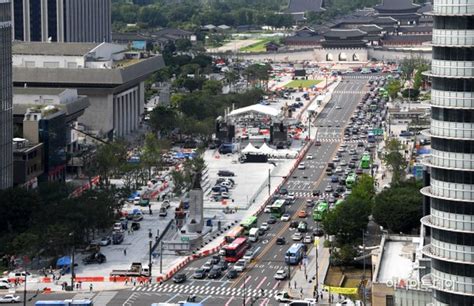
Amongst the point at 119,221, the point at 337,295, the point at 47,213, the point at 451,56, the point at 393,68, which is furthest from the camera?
the point at 393,68

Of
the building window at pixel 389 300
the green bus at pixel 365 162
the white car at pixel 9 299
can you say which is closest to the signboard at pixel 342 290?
the building window at pixel 389 300

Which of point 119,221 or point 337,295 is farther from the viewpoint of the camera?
point 119,221

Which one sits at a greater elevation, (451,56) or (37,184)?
(451,56)

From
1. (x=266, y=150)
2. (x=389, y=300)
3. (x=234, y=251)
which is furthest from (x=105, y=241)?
(x=266, y=150)

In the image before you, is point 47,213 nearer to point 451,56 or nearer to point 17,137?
point 17,137

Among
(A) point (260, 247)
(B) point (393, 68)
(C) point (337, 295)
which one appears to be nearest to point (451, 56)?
(C) point (337, 295)

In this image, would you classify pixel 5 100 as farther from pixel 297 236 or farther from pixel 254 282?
pixel 254 282

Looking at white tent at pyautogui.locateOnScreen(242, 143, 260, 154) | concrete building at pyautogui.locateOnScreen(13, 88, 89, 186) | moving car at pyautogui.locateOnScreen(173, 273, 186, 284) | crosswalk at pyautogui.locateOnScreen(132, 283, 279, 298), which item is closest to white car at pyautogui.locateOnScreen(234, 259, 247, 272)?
moving car at pyautogui.locateOnScreen(173, 273, 186, 284)
